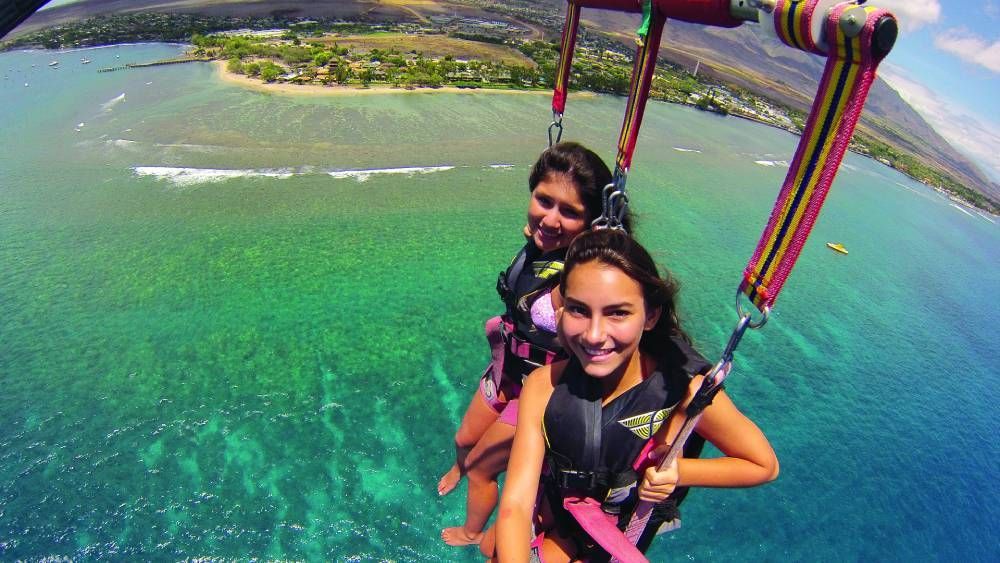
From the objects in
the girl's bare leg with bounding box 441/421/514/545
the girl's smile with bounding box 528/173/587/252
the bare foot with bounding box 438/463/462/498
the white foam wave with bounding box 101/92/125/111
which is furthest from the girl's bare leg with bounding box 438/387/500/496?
the white foam wave with bounding box 101/92/125/111

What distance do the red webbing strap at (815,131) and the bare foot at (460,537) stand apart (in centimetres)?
346

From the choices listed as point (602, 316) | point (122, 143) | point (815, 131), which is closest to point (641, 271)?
point (602, 316)

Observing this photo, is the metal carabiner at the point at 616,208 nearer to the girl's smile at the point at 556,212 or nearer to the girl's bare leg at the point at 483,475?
the girl's smile at the point at 556,212

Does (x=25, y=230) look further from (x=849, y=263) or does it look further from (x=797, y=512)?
(x=849, y=263)

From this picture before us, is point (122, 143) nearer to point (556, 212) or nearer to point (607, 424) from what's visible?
point (556, 212)

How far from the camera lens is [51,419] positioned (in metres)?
5.78

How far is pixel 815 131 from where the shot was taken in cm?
150

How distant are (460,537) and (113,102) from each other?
22012 millimetres

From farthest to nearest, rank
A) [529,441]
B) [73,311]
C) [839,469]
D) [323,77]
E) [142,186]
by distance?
[323,77], [142,186], [73,311], [839,469], [529,441]

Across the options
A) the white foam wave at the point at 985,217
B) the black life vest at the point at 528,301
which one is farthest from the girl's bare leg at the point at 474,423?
the white foam wave at the point at 985,217

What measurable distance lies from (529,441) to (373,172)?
12.4 meters

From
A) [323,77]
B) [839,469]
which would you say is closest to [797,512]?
[839,469]

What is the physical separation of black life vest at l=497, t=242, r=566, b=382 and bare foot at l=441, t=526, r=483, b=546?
1.95 meters

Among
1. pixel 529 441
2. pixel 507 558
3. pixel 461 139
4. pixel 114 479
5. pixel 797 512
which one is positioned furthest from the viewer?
pixel 461 139
